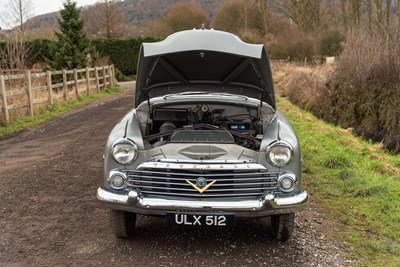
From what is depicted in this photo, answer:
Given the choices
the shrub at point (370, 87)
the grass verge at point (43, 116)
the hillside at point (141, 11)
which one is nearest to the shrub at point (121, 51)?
the grass verge at point (43, 116)

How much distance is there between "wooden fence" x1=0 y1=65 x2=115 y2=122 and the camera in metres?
12.0

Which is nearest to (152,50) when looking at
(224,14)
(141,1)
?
(224,14)

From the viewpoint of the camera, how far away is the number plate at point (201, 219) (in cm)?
359

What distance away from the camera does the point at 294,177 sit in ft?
12.3

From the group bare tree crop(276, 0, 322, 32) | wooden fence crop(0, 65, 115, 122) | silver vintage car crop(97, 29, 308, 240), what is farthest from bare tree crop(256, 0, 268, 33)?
silver vintage car crop(97, 29, 308, 240)

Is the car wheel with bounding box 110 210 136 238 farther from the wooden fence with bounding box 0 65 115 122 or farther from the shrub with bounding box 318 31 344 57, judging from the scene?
the shrub with bounding box 318 31 344 57

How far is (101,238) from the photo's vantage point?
420cm

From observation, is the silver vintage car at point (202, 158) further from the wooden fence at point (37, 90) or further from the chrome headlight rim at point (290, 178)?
the wooden fence at point (37, 90)

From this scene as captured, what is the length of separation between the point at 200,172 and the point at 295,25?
118 feet

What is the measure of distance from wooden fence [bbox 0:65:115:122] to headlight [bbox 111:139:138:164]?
8.78 metres

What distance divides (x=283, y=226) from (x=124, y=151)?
5.30 feet

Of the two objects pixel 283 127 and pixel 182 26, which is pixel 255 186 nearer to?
pixel 283 127

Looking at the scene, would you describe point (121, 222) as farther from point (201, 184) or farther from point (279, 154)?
point (279, 154)

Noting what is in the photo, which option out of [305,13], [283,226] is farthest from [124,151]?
[305,13]
